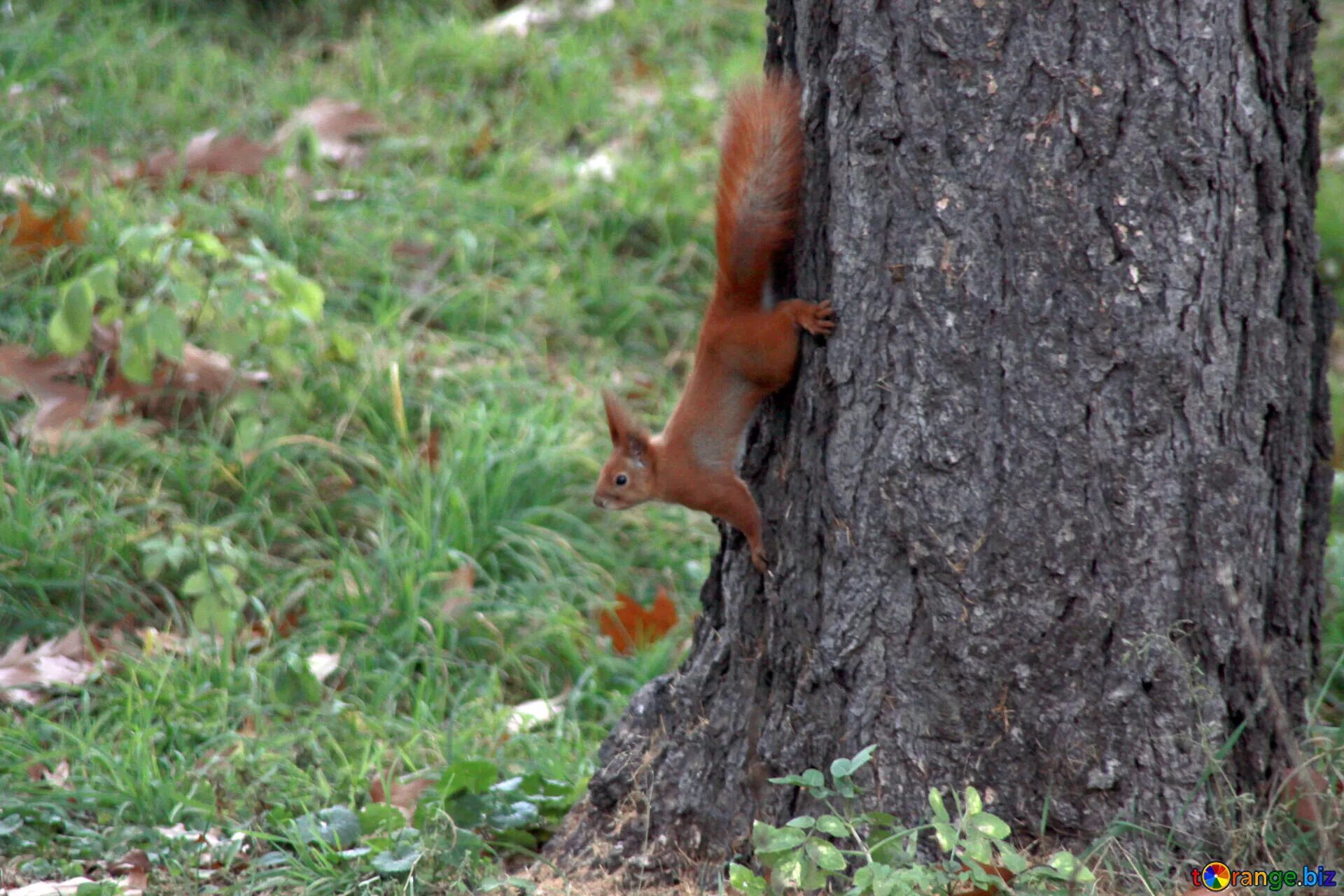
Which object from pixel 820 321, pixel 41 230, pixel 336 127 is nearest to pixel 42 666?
pixel 41 230

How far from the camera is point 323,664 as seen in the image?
8.68 ft

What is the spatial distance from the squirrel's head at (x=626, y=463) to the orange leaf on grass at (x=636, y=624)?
0.56 meters

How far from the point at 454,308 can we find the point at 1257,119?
8.14 feet

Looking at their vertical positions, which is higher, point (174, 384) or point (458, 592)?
point (174, 384)

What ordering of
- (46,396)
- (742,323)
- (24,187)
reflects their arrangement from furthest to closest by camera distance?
1. (24,187)
2. (46,396)
3. (742,323)

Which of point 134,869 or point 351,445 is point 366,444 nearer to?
point 351,445

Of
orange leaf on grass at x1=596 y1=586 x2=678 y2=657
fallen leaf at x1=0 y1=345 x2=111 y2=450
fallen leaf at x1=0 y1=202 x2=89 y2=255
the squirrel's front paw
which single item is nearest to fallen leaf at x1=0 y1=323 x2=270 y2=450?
fallen leaf at x1=0 y1=345 x2=111 y2=450

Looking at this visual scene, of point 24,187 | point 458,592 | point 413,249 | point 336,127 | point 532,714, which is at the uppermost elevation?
point 336,127

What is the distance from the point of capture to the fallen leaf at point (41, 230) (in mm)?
3375

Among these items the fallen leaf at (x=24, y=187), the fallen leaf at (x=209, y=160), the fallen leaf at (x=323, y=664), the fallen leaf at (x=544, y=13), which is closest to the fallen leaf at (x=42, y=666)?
the fallen leaf at (x=323, y=664)

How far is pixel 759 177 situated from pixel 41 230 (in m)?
2.43

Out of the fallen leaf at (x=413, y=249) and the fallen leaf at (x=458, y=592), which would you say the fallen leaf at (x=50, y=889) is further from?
the fallen leaf at (x=413, y=249)

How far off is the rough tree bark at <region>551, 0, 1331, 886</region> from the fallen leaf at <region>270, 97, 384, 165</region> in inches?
107

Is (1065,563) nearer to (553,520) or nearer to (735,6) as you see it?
(553,520)
